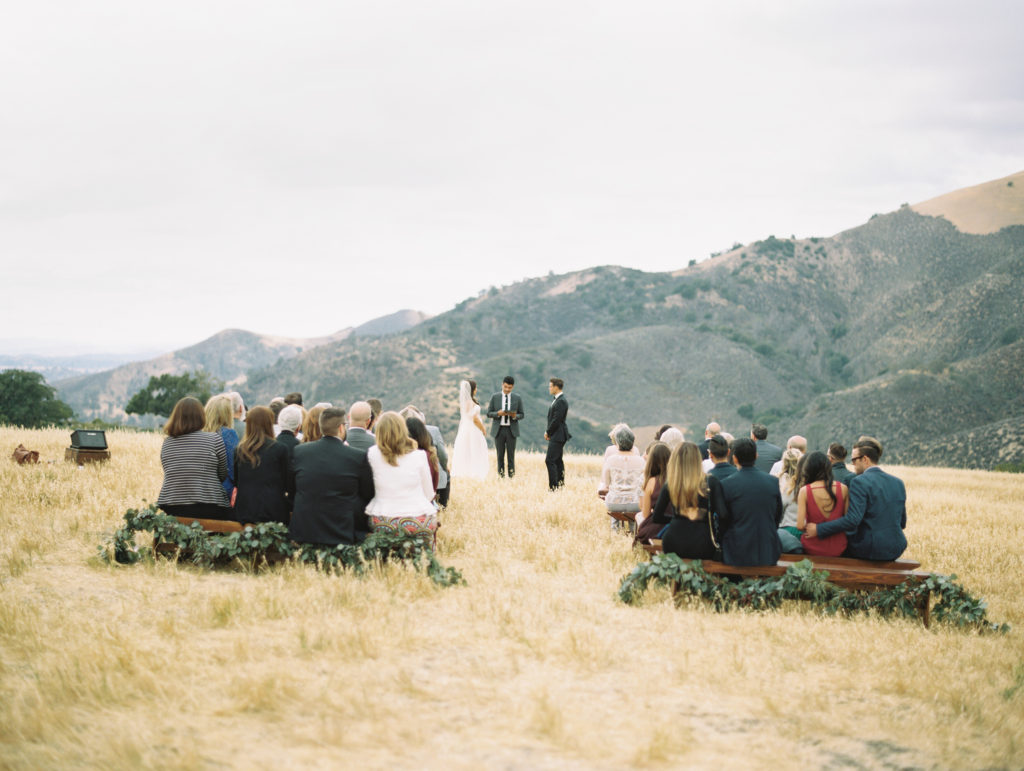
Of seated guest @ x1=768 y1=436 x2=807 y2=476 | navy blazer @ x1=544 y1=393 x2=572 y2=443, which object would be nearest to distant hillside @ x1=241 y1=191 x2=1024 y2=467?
navy blazer @ x1=544 y1=393 x2=572 y2=443

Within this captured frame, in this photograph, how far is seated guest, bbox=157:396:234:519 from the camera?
29.9 feet

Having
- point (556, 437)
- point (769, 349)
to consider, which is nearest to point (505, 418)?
point (556, 437)

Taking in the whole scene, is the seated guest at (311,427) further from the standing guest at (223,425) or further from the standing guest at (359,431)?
the standing guest at (223,425)

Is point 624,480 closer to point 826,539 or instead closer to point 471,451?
point 826,539

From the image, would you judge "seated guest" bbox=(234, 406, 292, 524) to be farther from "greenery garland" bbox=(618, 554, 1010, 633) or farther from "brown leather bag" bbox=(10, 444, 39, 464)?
"brown leather bag" bbox=(10, 444, 39, 464)

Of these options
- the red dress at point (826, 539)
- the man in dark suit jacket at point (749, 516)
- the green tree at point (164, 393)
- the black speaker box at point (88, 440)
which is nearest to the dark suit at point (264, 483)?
the man in dark suit jacket at point (749, 516)

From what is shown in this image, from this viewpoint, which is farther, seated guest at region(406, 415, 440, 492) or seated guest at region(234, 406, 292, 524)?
seated guest at region(406, 415, 440, 492)

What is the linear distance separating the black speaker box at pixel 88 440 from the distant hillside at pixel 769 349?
62.7 metres

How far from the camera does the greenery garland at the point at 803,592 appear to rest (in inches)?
312

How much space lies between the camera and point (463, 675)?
19.5 feet

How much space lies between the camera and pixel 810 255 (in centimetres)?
15338

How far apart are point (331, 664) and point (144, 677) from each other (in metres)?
1.26

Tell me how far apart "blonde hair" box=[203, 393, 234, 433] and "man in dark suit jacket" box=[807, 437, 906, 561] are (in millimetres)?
6949

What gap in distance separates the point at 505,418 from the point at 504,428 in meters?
0.26
